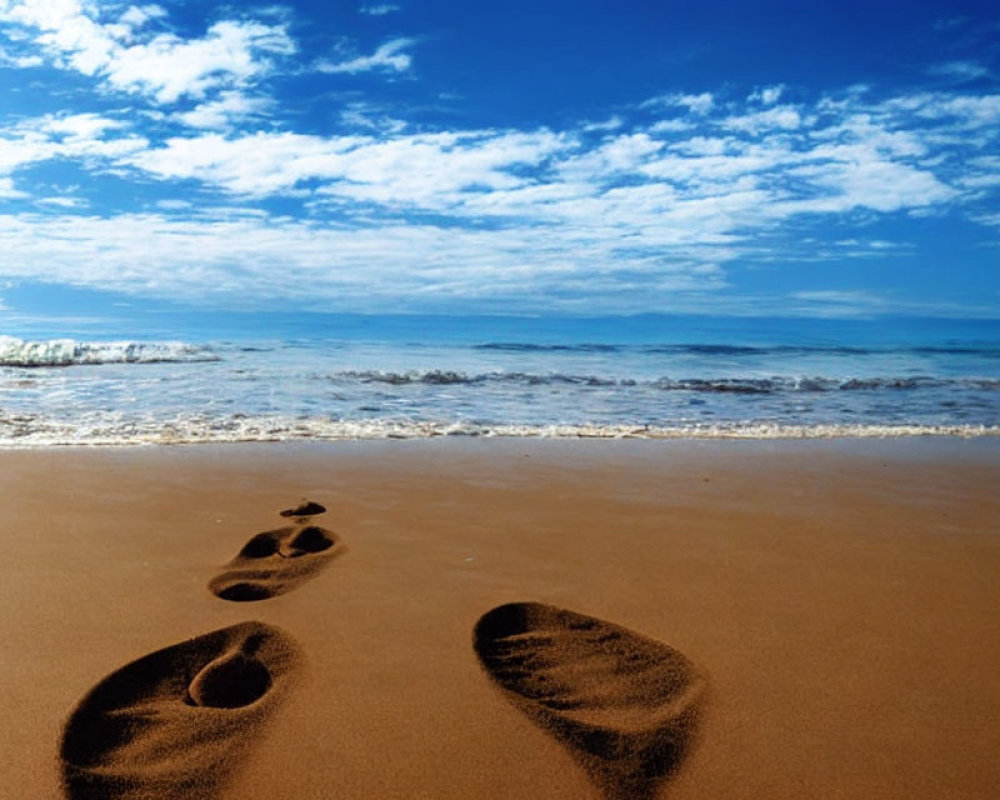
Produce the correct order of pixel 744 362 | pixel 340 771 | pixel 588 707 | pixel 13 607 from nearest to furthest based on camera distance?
1. pixel 340 771
2. pixel 588 707
3. pixel 13 607
4. pixel 744 362

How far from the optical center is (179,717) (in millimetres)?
1887

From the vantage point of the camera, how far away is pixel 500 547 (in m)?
3.49

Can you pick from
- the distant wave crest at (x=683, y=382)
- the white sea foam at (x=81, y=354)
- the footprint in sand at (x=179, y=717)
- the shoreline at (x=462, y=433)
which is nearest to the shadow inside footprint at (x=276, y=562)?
the footprint in sand at (x=179, y=717)

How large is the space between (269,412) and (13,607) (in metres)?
6.19

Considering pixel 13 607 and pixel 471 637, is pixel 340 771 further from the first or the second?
pixel 13 607

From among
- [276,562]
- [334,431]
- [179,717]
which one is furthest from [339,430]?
[179,717]

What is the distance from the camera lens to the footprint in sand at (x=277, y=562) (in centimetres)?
284

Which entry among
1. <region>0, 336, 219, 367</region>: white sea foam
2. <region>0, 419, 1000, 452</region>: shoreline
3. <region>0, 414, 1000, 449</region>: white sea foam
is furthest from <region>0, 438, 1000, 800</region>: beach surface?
<region>0, 336, 219, 367</region>: white sea foam

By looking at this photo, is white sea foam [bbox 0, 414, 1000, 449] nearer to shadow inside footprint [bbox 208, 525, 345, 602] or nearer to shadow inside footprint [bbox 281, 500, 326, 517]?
shadow inside footprint [bbox 281, 500, 326, 517]

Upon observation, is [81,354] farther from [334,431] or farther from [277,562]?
[277,562]

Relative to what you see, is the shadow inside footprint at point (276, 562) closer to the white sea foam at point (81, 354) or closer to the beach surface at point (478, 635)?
the beach surface at point (478, 635)

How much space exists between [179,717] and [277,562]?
131 centimetres

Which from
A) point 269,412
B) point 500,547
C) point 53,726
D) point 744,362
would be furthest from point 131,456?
point 744,362

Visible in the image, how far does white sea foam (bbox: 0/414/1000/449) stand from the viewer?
6.71m
